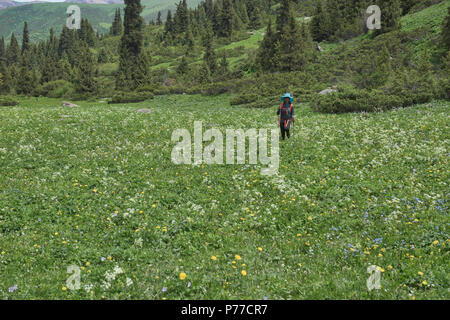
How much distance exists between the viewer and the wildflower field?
5.91 metres

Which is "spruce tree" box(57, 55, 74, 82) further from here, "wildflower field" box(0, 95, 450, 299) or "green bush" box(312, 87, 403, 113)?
"wildflower field" box(0, 95, 450, 299)

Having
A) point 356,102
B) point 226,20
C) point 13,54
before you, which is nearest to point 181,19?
point 226,20

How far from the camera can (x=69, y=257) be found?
6824 millimetres

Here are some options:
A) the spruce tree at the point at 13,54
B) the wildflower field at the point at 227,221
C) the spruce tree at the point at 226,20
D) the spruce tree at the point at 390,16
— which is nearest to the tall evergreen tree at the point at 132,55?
the spruce tree at the point at 390,16

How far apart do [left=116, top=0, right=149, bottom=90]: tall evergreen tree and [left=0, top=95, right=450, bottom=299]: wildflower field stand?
45936 millimetres

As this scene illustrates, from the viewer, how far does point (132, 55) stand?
2375 inches

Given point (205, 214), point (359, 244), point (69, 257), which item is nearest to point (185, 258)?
point (205, 214)

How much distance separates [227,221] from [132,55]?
197 feet

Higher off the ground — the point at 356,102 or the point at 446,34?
the point at 446,34

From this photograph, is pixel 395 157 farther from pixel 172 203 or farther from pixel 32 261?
pixel 32 261

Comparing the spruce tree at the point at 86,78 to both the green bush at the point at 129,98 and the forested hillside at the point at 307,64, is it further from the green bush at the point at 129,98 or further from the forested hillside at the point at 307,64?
the green bush at the point at 129,98

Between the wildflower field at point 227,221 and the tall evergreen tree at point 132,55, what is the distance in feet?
151

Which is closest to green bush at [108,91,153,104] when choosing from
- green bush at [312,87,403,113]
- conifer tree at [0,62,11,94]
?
green bush at [312,87,403,113]

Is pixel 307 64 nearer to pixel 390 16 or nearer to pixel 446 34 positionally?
pixel 390 16
